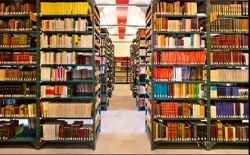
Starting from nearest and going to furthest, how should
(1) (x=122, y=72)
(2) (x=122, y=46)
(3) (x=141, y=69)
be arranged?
(3) (x=141, y=69) < (1) (x=122, y=72) < (2) (x=122, y=46)

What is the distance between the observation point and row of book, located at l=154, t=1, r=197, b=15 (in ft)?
15.8

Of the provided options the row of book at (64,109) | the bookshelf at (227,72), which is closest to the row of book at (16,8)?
the row of book at (64,109)

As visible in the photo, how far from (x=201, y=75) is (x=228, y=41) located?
813mm

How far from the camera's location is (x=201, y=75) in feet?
16.0

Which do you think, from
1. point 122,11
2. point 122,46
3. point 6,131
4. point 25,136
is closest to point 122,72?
point 122,46

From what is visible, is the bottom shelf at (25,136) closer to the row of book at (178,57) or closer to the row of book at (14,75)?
the row of book at (14,75)

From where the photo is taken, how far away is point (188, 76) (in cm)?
489

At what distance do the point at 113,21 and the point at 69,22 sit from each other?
1139 cm

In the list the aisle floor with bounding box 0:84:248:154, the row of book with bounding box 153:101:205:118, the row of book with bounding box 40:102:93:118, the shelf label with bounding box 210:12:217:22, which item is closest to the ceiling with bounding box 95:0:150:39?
the shelf label with bounding box 210:12:217:22

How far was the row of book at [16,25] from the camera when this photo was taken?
15.8 ft

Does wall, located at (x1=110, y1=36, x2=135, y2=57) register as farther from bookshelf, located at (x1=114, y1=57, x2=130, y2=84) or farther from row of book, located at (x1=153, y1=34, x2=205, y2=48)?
row of book, located at (x1=153, y1=34, x2=205, y2=48)

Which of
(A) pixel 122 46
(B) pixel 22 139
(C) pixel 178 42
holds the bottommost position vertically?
(B) pixel 22 139

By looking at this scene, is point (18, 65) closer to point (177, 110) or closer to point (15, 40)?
point (15, 40)

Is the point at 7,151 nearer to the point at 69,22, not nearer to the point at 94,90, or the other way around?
the point at 94,90
